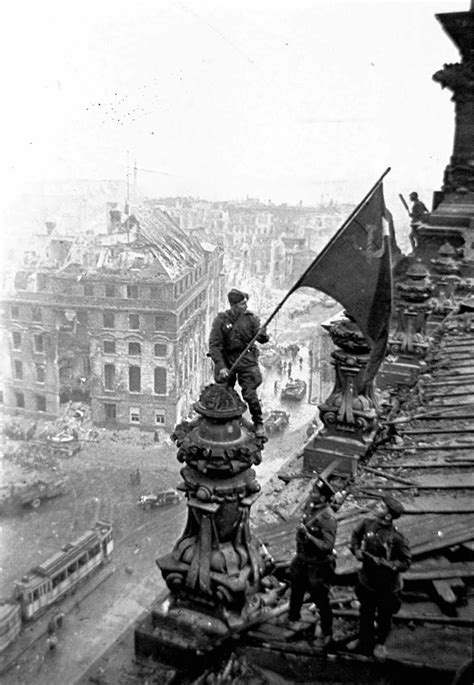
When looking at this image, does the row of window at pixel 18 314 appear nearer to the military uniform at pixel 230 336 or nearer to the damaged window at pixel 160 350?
the damaged window at pixel 160 350

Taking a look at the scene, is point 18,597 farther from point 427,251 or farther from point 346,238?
point 346,238

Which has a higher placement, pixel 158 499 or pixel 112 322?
pixel 112 322

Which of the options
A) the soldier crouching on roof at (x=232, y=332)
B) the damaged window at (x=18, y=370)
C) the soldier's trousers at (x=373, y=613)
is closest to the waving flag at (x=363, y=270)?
the soldier crouching on roof at (x=232, y=332)

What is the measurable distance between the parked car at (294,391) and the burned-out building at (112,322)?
6856mm

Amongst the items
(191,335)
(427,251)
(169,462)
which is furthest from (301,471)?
(191,335)

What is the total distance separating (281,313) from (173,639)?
60215mm

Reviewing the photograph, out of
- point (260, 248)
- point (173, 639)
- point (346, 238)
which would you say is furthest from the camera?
point (260, 248)

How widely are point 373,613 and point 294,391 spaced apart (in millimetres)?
43163

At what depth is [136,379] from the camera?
43.0 metres

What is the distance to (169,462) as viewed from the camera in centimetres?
3912

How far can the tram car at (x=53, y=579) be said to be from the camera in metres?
23.9

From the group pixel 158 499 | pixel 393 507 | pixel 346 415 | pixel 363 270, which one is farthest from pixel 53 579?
pixel 393 507

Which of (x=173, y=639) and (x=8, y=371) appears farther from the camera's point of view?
(x=8, y=371)

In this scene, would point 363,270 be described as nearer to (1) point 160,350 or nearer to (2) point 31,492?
(2) point 31,492
